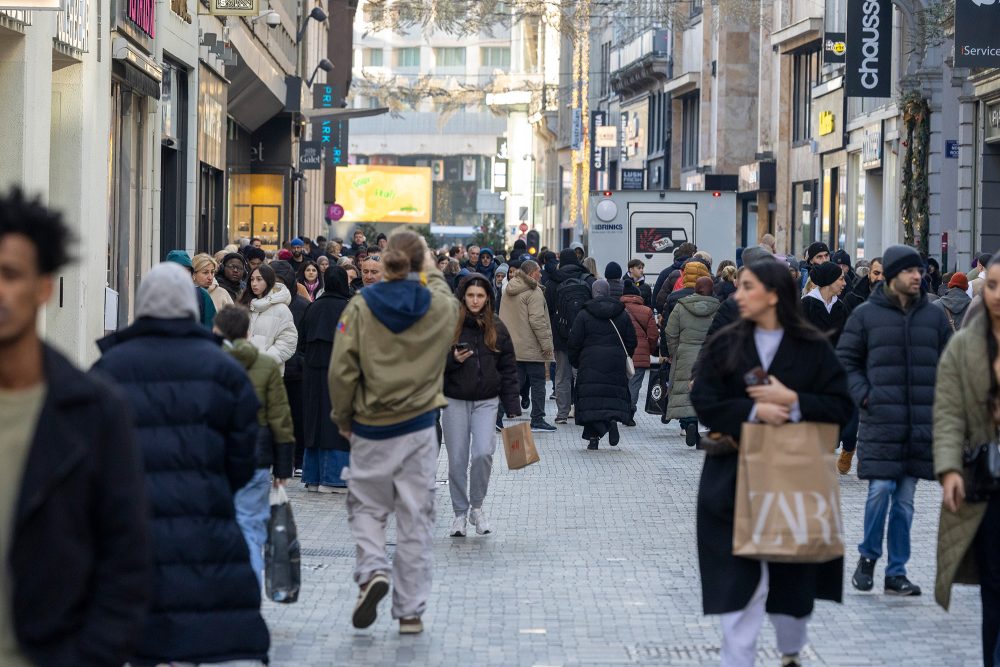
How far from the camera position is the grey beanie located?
5848 mm

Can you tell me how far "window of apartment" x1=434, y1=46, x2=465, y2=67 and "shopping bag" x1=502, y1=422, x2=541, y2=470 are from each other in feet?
400

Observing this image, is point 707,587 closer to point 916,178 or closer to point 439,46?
point 916,178

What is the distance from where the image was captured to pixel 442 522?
12023 mm

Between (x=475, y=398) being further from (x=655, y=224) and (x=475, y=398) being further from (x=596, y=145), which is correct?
(x=596, y=145)

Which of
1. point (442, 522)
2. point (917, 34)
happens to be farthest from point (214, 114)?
point (442, 522)

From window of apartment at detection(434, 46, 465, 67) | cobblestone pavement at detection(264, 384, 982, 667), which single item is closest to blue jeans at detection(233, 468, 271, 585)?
cobblestone pavement at detection(264, 384, 982, 667)

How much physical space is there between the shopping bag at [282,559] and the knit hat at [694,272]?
36.1 ft

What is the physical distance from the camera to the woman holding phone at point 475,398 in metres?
11.0

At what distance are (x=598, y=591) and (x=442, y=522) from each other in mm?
2822

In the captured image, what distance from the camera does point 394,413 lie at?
26.9 feet

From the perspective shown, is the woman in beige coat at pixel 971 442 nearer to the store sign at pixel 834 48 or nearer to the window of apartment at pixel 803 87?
the store sign at pixel 834 48

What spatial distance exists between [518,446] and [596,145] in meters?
55.8

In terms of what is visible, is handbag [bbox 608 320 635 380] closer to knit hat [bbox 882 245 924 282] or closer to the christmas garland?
knit hat [bbox 882 245 924 282]

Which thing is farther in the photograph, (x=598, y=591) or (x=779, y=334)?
(x=598, y=591)
